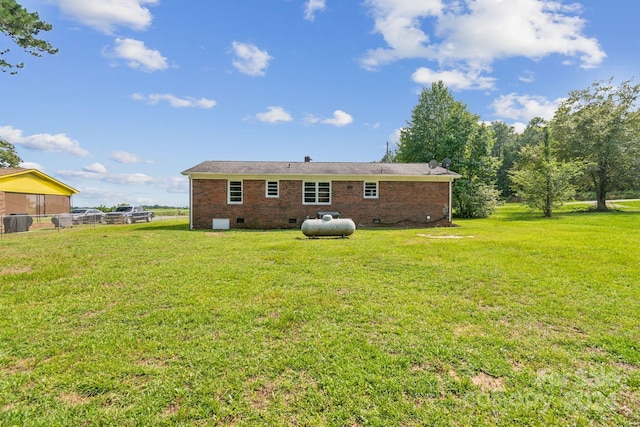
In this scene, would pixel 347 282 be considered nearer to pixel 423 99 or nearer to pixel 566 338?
pixel 566 338

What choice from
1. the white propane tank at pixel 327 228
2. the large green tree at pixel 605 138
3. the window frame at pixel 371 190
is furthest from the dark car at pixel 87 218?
the large green tree at pixel 605 138

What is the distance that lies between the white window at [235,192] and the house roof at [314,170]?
678mm

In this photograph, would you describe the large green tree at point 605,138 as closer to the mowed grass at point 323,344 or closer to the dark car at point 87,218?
the mowed grass at point 323,344

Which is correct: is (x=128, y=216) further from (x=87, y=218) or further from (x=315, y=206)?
(x=315, y=206)

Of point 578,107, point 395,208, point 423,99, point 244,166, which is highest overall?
point 423,99

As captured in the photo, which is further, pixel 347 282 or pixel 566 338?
pixel 347 282

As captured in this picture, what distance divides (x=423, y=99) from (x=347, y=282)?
1323 inches

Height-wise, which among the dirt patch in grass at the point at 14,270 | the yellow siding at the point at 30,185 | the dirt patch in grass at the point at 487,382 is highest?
the yellow siding at the point at 30,185

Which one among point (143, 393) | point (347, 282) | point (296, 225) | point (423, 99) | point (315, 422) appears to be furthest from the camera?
point (423, 99)

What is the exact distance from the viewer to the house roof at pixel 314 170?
16875mm

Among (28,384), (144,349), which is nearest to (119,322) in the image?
(144,349)

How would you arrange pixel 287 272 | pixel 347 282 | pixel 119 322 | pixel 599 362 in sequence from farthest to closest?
1. pixel 287 272
2. pixel 347 282
3. pixel 119 322
4. pixel 599 362

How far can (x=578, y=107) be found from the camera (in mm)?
29938

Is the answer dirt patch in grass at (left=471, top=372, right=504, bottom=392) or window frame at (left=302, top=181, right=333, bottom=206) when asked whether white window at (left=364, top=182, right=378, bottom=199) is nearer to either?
window frame at (left=302, top=181, right=333, bottom=206)
